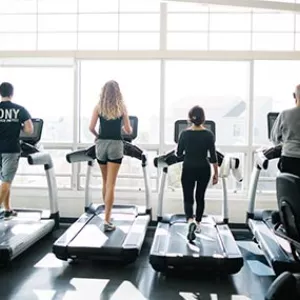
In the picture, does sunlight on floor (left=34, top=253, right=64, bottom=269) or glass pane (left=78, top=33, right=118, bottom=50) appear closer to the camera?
sunlight on floor (left=34, top=253, right=64, bottom=269)

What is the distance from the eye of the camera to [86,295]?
3484mm

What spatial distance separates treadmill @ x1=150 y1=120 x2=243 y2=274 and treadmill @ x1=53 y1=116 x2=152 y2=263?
0.23m

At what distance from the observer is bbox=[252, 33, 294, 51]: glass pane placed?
618 cm

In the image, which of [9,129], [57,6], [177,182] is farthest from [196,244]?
[57,6]

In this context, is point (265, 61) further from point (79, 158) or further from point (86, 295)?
point (86, 295)

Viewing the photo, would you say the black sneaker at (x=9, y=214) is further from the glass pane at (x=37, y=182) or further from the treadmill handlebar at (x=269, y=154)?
the treadmill handlebar at (x=269, y=154)

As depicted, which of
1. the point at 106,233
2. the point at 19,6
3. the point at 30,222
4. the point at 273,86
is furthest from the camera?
the point at 19,6

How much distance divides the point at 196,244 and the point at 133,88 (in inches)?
114

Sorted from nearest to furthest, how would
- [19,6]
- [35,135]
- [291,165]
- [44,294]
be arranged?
[44,294], [291,165], [35,135], [19,6]

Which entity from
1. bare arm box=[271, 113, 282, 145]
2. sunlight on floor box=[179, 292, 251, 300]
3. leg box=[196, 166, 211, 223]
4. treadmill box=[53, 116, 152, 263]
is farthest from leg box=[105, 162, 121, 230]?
bare arm box=[271, 113, 282, 145]

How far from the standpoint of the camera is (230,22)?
20.5 ft

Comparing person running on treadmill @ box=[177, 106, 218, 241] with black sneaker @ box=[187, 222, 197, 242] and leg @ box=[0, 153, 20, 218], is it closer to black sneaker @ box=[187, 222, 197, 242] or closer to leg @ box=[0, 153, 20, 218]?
black sneaker @ box=[187, 222, 197, 242]

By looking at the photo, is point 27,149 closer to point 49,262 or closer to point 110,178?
point 110,178

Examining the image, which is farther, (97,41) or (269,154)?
(97,41)
